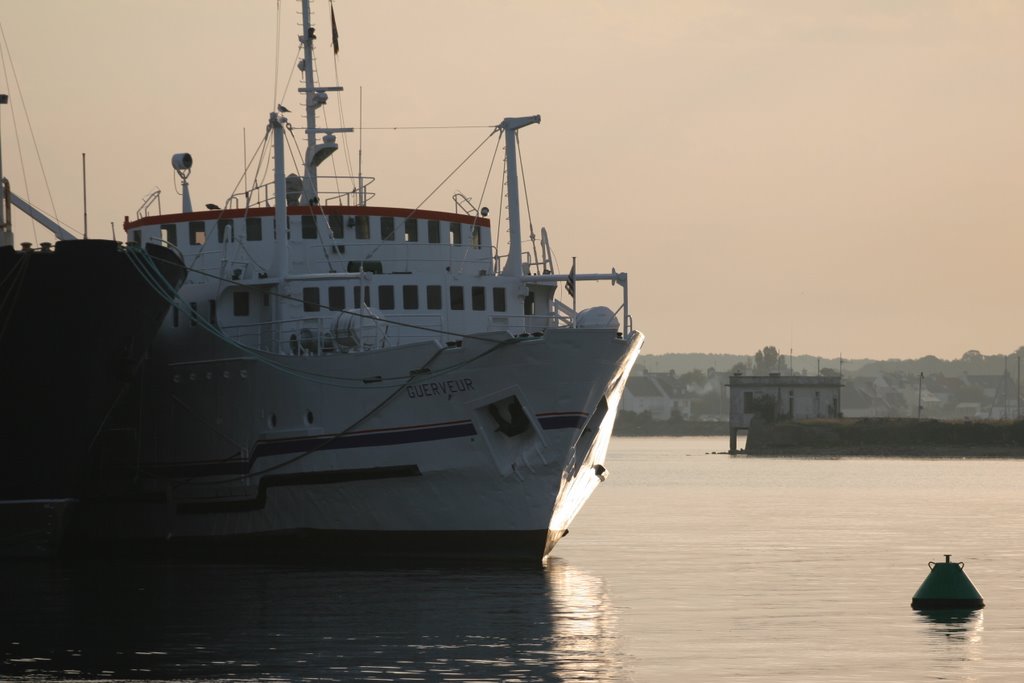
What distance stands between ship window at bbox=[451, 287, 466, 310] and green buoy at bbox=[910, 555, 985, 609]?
42.6 ft

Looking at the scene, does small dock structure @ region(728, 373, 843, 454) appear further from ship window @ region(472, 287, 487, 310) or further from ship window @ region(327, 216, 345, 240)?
ship window @ region(472, 287, 487, 310)

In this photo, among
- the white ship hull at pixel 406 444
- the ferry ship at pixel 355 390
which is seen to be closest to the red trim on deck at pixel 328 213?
the ferry ship at pixel 355 390

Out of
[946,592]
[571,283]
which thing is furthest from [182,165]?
[946,592]

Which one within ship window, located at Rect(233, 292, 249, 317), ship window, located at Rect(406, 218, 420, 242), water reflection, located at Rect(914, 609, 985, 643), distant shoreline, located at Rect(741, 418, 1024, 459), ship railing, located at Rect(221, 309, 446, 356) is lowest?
water reflection, located at Rect(914, 609, 985, 643)

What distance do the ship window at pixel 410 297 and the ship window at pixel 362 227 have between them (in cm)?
221

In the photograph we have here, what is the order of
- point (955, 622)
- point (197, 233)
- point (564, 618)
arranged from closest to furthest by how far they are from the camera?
point (955, 622) → point (564, 618) → point (197, 233)

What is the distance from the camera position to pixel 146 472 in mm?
35844

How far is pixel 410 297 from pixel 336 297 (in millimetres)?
1552

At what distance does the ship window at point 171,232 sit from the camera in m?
37.7

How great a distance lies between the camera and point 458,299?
Result: 35188mm

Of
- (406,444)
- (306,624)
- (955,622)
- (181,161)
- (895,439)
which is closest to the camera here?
(306,624)

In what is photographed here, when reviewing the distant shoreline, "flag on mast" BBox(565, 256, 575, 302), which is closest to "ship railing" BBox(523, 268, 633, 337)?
"flag on mast" BBox(565, 256, 575, 302)

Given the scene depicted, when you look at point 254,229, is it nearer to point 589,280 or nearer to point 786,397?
point 589,280

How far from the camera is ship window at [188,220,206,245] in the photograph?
37281mm
